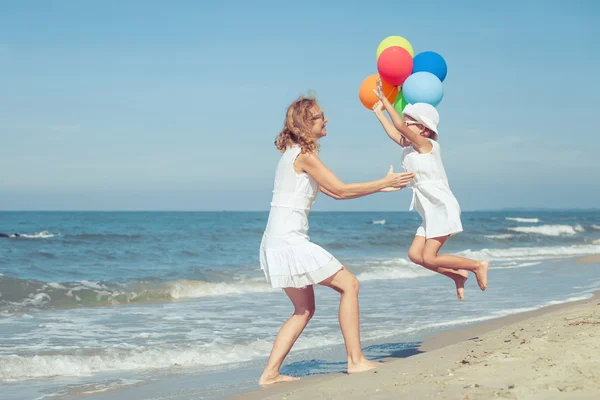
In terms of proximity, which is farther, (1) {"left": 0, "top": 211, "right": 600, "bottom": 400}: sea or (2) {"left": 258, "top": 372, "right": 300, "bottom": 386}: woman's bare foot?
(1) {"left": 0, "top": 211, "right": 600, "bottom": 400}: sea

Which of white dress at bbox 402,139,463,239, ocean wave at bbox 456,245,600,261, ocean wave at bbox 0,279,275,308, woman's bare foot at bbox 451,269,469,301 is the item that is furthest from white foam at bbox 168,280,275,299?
ocean wave at bbox 456,245,600,261

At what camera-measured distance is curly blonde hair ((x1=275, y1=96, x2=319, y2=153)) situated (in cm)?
469

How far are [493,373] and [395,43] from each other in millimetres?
3400

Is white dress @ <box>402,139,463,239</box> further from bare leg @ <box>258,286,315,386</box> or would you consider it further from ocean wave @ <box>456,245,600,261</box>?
ocean wave @ <box>456,245,600,261</box>

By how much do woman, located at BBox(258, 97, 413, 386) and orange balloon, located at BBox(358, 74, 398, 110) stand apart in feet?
4.19

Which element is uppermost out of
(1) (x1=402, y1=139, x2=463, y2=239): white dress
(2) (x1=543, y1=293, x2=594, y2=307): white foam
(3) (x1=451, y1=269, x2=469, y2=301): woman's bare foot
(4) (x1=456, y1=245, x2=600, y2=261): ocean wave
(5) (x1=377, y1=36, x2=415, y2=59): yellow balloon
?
(5) (x1=377, y1=36, x2=415, y2=59): yellow balloon

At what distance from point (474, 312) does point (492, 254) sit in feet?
48.2

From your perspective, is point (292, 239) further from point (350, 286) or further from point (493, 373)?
point (493, 373)

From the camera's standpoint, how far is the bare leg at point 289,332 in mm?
4832

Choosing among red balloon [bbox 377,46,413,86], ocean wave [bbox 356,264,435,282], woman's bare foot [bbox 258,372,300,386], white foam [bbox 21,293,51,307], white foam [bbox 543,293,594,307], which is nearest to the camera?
woman's bare foot [bbox 258,372,300,386]

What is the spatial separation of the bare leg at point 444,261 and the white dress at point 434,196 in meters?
0.08

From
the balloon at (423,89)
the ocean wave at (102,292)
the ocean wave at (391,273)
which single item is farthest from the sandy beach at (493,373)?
the ocean wave at (391,273)

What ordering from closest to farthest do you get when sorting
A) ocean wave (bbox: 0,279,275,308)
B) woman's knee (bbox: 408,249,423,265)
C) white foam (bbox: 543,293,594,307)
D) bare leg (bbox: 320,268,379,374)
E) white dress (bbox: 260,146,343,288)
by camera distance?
white dress (bbox: 260,146,343,288), bare leg (bbox: 320,268,379,374), woman's knee (bbox: 408,249,423,265), white foam (bbox: 543,293,594,307), ocean wave (bbox: 0,279,275,308)

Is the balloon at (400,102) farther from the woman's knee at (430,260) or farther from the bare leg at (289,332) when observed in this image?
the bare leg at (289,332)
